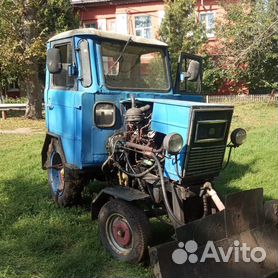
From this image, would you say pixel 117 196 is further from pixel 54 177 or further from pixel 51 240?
pixel 54 177

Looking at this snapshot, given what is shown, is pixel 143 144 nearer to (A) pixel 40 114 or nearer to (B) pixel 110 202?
(B) pixel 110 202

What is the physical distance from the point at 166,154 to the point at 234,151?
5780 mm

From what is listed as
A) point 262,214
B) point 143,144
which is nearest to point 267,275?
point 262,214

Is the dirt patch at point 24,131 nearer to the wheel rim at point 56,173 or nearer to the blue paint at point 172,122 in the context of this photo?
the wheel rim at point 56,173

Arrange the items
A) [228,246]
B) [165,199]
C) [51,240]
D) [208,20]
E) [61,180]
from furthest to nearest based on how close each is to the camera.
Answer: [208,20] < [61,180] < [51,240] < [165,199] < [228,246]

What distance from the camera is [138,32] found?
96.5ft

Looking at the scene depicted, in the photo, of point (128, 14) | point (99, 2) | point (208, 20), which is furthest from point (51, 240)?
point (99, 2)


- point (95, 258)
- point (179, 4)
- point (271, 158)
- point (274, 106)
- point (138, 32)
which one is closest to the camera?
point (95, 258)

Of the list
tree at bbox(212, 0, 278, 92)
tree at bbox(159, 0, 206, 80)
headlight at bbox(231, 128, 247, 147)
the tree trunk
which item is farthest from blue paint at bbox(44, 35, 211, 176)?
tree at bbox(159, 0, 206, 80)

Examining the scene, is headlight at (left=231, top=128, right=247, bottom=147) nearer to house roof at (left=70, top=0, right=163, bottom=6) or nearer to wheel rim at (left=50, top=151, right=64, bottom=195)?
wheel rim at (left=50, top=151, right=64, bottom=195)

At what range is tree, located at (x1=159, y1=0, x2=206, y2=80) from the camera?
80.3ft

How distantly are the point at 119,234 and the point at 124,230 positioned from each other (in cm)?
10

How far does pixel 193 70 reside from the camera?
21.0 ft

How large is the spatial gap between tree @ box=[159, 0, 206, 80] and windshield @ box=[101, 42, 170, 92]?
1814 cm
